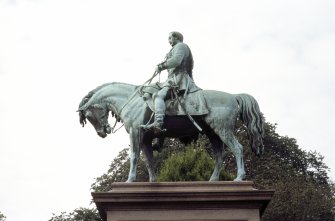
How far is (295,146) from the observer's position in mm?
44188

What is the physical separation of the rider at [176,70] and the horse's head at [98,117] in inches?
51.0

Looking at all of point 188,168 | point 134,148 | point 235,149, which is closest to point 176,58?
point 134,148

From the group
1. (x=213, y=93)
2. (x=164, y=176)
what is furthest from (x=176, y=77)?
(x=164, y=176)

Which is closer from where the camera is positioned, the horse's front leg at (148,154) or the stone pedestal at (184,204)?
the stone pedestal at (184,204)

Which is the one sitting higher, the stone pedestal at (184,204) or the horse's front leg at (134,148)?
the horse's front leg at (134,148)

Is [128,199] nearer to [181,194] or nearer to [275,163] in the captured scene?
[181,194]

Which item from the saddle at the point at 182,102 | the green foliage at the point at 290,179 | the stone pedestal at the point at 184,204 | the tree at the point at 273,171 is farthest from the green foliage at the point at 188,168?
the stone pedestal at the point at 184,204

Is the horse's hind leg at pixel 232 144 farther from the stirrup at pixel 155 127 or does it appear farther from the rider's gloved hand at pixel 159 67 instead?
the rider's gloved hand at pixel 159 67

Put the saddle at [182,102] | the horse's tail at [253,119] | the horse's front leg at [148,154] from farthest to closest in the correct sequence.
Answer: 1. the horse's front leg at [148,154]
2. the horse's tail at [253,119]
3. the saddle at [182,102]

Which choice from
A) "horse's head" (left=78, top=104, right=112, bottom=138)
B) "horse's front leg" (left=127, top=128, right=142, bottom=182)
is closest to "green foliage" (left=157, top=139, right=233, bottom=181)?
"horse's head" (left=78, top=104, right=112, bottom=138)

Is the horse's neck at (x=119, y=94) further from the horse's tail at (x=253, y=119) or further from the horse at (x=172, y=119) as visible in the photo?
the horse's tail at (x=253, y=119)

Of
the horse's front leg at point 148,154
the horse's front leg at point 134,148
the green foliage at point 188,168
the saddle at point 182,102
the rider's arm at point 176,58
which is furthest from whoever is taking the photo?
the green foliage at point 188,168

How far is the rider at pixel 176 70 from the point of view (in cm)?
1480

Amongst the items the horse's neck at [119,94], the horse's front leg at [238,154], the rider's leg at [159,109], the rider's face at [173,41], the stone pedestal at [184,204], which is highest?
the rider's face at [173,41]
